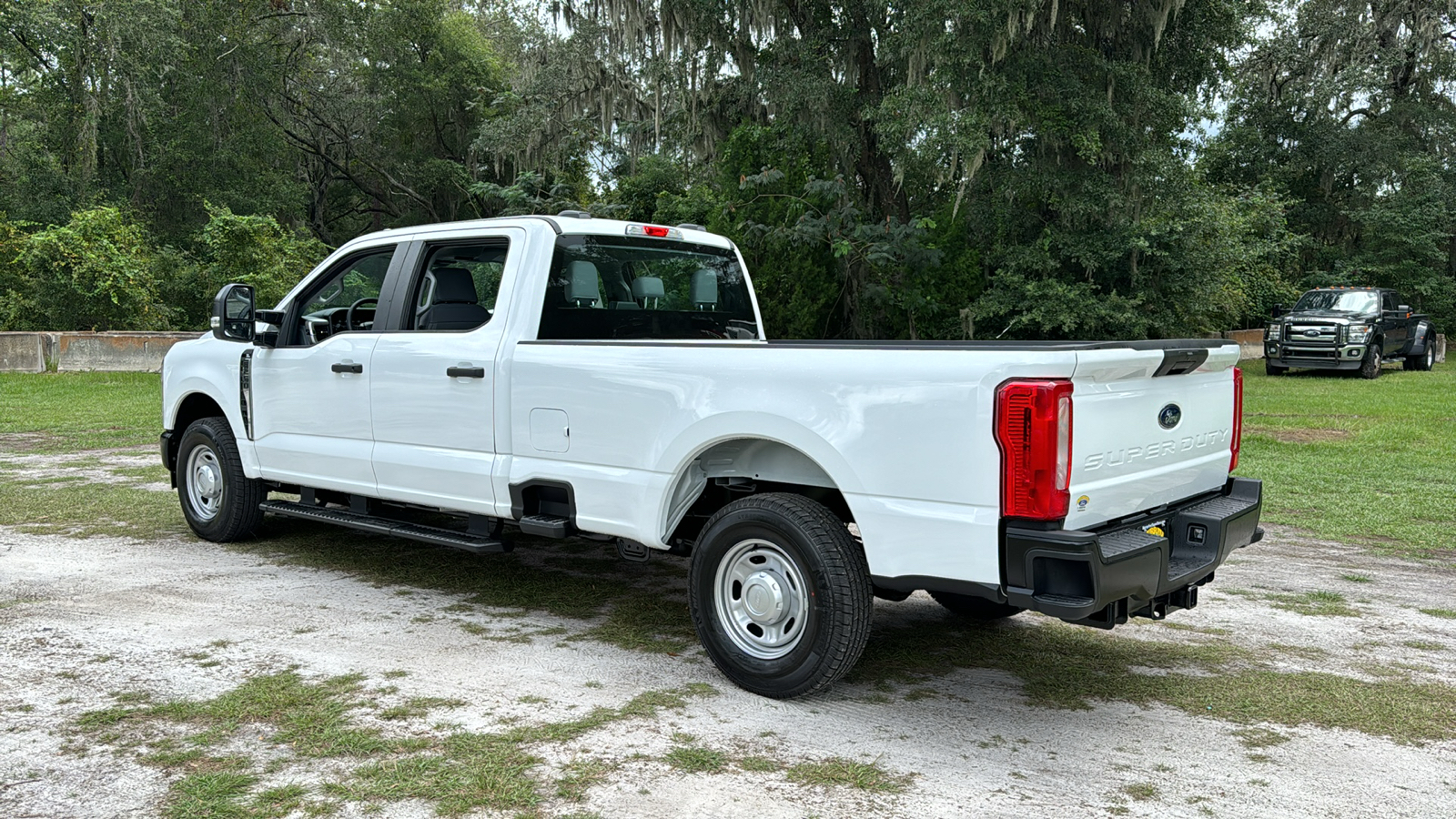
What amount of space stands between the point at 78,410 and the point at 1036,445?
52.3 ft

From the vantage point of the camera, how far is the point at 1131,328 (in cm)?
2039

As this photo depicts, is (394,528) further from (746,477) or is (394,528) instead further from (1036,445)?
(1036,445)

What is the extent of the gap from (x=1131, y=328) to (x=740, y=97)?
861cm

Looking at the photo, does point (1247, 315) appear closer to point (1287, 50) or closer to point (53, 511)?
point (1287, 50)

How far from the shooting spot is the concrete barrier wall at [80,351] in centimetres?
2038

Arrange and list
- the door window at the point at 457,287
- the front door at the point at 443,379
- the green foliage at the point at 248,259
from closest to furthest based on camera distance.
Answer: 1. the front door at the point at 443,379
2. the door window at the point at 457,287
3. the green foliage at the point at 248,259

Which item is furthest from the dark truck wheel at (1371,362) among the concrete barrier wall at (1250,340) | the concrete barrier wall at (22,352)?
the concrete barrier wall at (22,352)

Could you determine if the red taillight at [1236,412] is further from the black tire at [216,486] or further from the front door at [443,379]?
the black tire at [216,486]

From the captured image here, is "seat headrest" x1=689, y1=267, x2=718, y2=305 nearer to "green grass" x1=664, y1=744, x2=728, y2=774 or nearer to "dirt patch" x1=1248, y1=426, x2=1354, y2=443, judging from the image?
"green grass" x1=664, y1=744, x2=728, y2=774

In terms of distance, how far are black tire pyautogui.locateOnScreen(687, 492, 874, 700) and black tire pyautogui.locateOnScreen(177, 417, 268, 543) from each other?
12.8 feet

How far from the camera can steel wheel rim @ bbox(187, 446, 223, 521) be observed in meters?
7.57

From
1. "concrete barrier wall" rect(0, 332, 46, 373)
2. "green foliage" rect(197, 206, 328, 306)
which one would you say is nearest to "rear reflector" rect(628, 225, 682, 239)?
"concrete barrier wall" rect(0, 332, 46, 373)

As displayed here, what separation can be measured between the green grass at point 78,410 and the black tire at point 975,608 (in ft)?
35.0

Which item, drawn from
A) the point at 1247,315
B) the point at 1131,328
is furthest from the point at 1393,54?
the point at 1131,328
